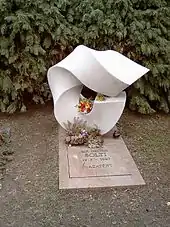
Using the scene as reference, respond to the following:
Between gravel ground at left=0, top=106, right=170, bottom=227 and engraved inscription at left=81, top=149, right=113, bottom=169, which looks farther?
engraved inscription at left=81, top=149, right=113, bottom=169

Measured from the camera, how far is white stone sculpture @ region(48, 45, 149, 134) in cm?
373

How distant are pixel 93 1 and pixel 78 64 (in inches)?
51.4

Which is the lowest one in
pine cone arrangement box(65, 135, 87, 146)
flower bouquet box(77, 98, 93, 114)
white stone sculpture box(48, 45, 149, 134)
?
pine cone arrangement box(65, 135, 87, 146)

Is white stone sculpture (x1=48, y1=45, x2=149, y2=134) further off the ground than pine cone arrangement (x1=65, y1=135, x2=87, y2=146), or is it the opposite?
white stone sculpture (x1=48, y1=45, x2=149, y2=134)

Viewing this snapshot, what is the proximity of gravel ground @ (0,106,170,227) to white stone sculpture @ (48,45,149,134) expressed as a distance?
1.23 ft

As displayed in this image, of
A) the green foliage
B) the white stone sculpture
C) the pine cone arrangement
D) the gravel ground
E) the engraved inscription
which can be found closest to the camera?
the gravel ground

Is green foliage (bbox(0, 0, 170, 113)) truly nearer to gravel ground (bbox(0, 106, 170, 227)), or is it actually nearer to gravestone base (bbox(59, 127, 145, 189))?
gravel ground (bbox(0, 106, 170, 227))

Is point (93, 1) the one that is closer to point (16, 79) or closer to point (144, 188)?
point (16, 79)

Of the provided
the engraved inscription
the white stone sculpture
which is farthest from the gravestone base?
the white stone sculpture

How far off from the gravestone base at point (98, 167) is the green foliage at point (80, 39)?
112 cm

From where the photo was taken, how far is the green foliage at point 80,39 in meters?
4.59

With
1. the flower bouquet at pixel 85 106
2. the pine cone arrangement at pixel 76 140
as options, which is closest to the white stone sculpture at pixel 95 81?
the flower bouquet at pixel 85 106

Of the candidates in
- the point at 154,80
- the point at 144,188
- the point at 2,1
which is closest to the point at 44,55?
the point at 2,1

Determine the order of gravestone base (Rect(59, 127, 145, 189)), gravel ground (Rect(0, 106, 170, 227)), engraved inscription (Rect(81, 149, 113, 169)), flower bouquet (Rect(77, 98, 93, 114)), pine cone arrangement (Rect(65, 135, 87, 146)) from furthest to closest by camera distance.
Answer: flower bouquet (Rect(77, 98, 93, 114)), pine cone arrangement (Rect(65, 135, 87, 146)), engraved inscription (Rect(81, 149, 113, 169)), gravestone base (Rect(59, 127, 145, 189)), gravel ground (Rect(0, 106, 170, 227))
